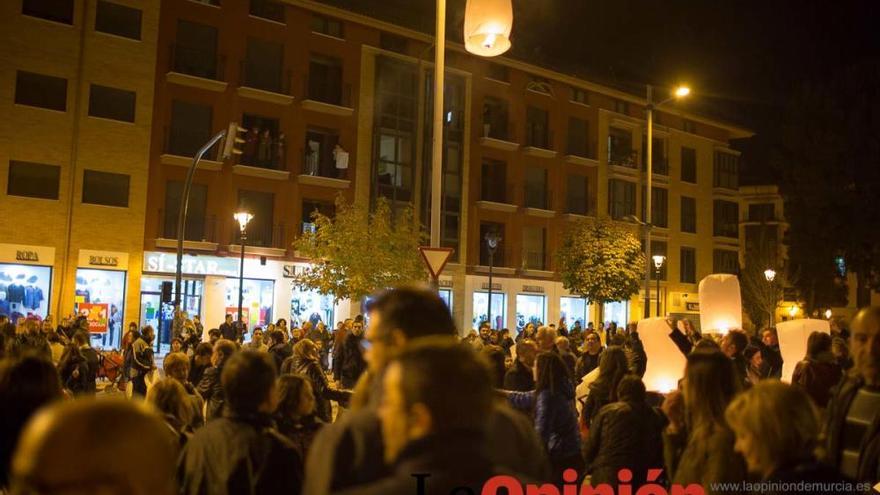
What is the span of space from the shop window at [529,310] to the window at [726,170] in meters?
17.8

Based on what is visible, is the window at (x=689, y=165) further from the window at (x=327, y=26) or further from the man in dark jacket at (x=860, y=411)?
the man in dark jacket at (x=860, y=411)

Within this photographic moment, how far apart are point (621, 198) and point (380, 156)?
16671 mm

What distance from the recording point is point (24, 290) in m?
28.2

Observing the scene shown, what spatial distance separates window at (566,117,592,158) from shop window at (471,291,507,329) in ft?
32.3

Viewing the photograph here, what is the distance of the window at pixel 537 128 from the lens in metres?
43.5

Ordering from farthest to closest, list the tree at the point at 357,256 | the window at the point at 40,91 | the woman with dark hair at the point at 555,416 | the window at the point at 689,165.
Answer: the window at the point at 689,165 < the tree at the point at 357,256 < the window at the point at 40,91 < the woman with dark hair at the point at 555,416

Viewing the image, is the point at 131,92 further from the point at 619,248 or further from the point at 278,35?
the point at 619,248

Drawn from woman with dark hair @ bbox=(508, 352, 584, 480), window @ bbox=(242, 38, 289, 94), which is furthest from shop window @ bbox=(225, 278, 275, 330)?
woman with dark hair @ bbox=(508, 352, 584, 480)

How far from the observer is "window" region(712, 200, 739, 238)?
53344 mm

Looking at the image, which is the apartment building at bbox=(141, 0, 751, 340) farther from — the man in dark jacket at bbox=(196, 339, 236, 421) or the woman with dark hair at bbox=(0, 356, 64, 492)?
the woman with dark hair at bbox=(0, 356, 64, 492)

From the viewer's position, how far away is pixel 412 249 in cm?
3130

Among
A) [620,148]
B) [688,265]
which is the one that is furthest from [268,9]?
[688,265]

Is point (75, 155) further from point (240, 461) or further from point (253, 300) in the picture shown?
point (240, 461)

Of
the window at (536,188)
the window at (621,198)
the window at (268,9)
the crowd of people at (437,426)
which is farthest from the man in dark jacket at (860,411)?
the window at (621,198)
